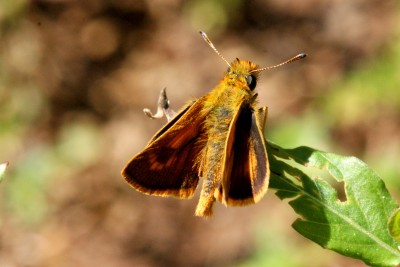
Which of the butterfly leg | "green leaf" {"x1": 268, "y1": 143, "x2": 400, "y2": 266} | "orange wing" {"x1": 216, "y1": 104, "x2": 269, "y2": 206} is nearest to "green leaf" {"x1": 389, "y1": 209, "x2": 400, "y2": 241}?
"green leaf" {"x1": 268, "y1": 143, "x2": 400, "y2": 266}

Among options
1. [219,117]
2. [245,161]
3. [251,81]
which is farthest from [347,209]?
[251,81]

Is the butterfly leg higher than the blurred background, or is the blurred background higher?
the blurred background

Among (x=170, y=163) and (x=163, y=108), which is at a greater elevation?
(x=163, y=108)

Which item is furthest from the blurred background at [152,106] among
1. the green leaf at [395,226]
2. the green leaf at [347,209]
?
the green leaf at [395,226]

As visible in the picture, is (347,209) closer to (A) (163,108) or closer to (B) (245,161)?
(B) (245,161)

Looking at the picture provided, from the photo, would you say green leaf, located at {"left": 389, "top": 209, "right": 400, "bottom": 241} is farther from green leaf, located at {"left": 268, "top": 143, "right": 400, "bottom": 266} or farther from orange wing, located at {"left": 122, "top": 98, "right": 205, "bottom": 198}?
orange wing, located at {"left": 122, "top": 98, "right": 205, "bottom": 198}

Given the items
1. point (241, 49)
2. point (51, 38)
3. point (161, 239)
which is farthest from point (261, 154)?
point (51, 38)

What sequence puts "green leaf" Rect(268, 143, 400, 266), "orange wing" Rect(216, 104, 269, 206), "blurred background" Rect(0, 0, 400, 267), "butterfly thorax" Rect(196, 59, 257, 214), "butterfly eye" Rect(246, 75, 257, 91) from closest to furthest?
"green leaf" Rect(268, 143, 400, 266) < "orange wing" Rect(216, 104, 269, 206) < "butterfly thorax" Rect(196, 59, 257, 214) < "butterfly eye" Rect(246, 75, 257, 91) < "blurred background" Rect(0, 0, 400, 267)
